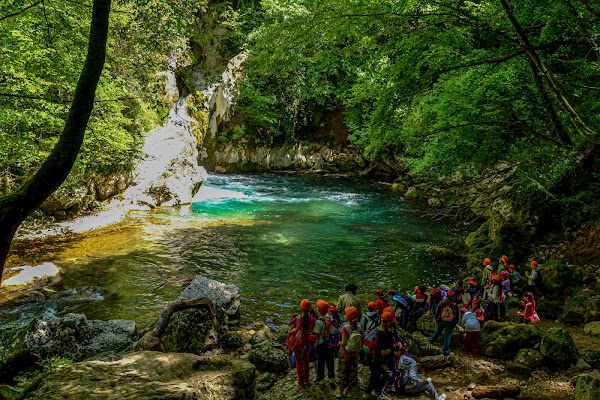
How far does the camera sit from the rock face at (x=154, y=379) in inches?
146

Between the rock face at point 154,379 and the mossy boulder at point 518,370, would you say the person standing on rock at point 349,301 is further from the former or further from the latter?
the mossy boulder at point 518,370

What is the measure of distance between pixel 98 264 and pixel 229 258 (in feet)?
15.6

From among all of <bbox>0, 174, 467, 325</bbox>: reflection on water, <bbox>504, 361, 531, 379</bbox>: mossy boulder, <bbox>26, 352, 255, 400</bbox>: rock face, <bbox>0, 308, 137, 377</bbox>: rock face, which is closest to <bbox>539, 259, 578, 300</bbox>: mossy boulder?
<bbox>0, 174, 467, 325</bbox>: reflection on water

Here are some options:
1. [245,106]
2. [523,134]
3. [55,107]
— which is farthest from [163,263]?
[245,106]

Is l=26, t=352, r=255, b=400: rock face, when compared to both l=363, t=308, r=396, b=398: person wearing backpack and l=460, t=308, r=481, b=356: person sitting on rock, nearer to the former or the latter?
l=363, t=308, r=396, b=398: person wearing backpack

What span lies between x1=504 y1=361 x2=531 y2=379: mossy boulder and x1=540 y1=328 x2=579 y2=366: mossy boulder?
0.63 m

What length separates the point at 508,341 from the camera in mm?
7523

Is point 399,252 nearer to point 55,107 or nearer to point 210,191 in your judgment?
point 55,107

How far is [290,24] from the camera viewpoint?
6023mm

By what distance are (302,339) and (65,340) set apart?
476 cm

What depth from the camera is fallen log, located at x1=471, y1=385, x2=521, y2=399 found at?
5.70 meters

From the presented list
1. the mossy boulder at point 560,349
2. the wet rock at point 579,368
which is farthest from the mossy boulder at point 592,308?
the wet rock at point 579,368

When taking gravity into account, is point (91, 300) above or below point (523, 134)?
below

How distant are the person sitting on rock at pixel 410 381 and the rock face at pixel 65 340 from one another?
197 inches
